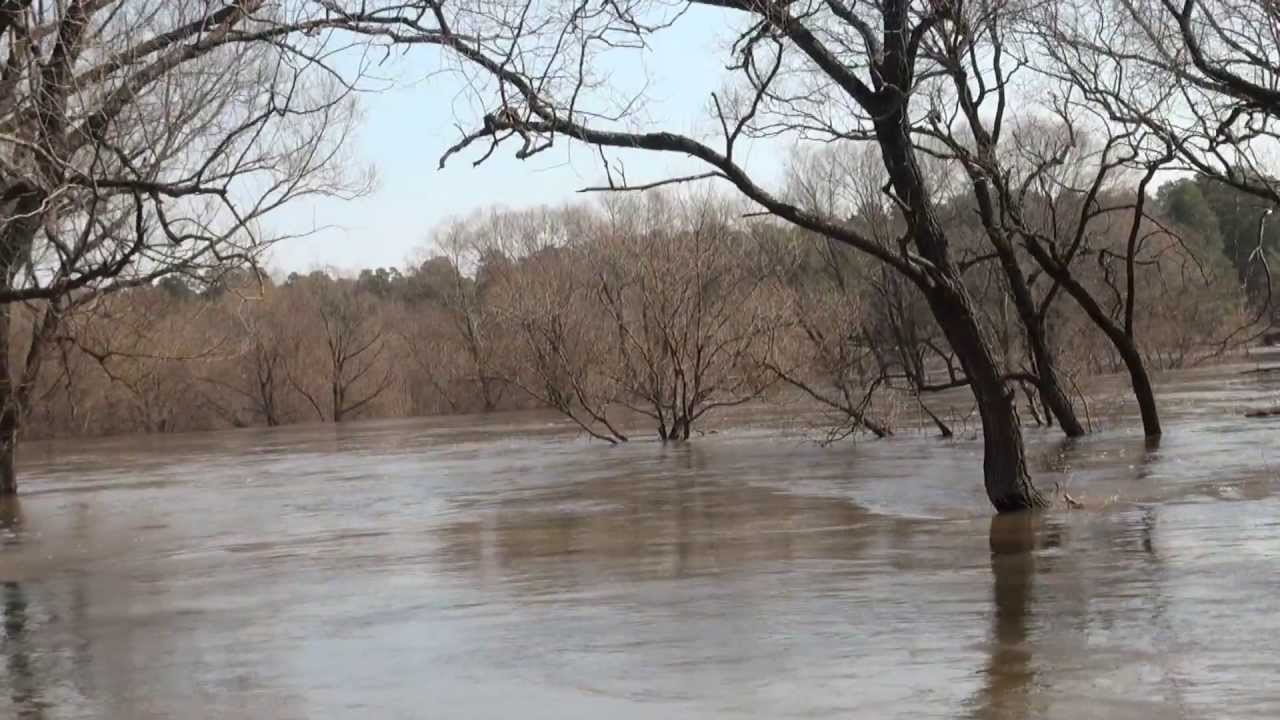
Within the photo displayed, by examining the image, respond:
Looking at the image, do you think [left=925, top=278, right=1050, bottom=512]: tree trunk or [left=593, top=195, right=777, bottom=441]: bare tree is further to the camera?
[left=593, top=195, right=777, bottom=441]: bare tree

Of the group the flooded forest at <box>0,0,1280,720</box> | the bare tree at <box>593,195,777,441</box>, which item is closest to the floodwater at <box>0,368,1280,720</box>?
the flooded forest at <box>0,0,1280,720</box>

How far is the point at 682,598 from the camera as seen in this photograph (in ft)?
31.9

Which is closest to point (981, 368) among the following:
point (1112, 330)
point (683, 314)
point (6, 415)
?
point (1112, 330)

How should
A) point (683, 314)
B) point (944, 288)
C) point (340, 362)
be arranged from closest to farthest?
1. point (944, 288)
2. point (683, 314)
3. point (340, 362)

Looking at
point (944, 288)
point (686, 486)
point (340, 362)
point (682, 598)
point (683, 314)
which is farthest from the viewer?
point (340, 362)

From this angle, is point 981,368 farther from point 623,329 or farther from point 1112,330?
point 623,329

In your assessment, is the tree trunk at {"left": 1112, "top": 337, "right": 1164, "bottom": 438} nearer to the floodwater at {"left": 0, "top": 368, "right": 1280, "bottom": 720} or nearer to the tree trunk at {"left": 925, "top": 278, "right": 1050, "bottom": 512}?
the floodwater at {"left": 0, "top": 368, "right": 1280, "bottom": 720}

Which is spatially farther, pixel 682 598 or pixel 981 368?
pixel 981 368

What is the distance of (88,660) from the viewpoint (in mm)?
8656

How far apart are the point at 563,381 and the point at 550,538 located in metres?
15.3

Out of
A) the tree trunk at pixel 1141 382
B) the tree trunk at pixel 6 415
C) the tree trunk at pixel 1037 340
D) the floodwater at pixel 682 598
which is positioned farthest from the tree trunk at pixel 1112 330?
the tree trunk at pixel 6 415

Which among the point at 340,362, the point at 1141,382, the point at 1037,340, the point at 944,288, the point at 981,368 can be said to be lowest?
the point at 1141,382

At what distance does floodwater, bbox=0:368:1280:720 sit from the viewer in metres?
6.93

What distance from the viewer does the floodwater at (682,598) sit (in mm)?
6930
